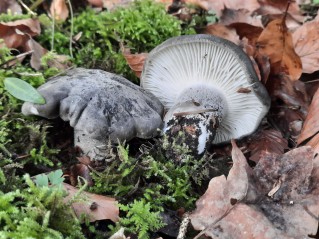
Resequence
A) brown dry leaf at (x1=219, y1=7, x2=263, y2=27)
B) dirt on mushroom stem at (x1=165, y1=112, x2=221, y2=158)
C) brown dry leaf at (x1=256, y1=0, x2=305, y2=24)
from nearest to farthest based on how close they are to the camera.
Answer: dirt on mushroom stem at (x1=165, y1=112, x2=221, y2=158)
brown dry leaf at (x1=219, y1=7, x2=263, y2=27)
brown dry leaf at (x1=256, y1=0, x2=305, y2=24)

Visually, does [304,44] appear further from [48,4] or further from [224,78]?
[48,4]

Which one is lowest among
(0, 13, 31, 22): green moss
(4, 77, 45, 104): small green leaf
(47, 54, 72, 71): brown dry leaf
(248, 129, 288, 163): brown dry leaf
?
(248, 129, 288, 163): brown dry leaf

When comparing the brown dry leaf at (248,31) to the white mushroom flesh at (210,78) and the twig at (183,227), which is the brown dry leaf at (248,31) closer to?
the white mushroom flesh at (210,78)

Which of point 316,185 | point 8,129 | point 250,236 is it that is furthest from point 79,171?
point 316,185

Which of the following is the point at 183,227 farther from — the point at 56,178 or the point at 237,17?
the point at 237,17

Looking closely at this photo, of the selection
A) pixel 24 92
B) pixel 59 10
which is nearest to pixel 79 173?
pixel 24 92

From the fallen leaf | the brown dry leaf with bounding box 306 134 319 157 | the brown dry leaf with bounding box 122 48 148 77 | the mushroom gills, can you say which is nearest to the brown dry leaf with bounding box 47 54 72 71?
the brown dry leaf with bounding box 122 48 148 77

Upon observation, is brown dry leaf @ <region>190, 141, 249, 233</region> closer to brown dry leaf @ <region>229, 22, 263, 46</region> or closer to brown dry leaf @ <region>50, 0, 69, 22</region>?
brown dry leaf @ <region>229, 22, 263, 46</region>

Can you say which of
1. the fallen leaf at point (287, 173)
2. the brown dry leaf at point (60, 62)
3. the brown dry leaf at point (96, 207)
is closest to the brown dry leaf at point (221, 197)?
the fallen leaf at point (287, 173)
